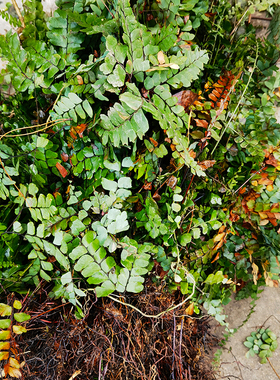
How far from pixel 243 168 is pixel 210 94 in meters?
0.37

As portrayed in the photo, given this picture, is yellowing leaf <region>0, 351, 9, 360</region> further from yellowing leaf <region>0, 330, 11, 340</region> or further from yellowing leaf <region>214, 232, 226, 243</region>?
A: yellowing leaf <region>214, 232, 226, 243</region>

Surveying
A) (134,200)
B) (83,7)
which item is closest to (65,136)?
(134,200)

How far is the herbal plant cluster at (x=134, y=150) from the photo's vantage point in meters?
0.75

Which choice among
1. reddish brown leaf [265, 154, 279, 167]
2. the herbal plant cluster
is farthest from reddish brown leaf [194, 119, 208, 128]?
reddish brown leaf [265, 154, 279, 167]

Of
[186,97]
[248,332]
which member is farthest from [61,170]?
[248,332]

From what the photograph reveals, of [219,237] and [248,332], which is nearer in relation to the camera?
[219,237]

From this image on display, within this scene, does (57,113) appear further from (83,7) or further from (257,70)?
(257,70)

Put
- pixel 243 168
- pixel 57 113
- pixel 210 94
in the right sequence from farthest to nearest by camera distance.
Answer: pixel 243 168
pixel 210 94
pixel 57 113

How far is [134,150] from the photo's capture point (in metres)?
0.82

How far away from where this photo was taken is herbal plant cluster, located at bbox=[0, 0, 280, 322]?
75 cm

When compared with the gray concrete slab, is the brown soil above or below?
above

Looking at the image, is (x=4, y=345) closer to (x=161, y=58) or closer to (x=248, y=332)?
(x=161, y=58)

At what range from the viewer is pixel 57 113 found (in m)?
0.83

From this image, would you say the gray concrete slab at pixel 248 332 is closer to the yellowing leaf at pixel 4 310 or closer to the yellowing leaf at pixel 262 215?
the yellowing leaf at pixel 262 215
